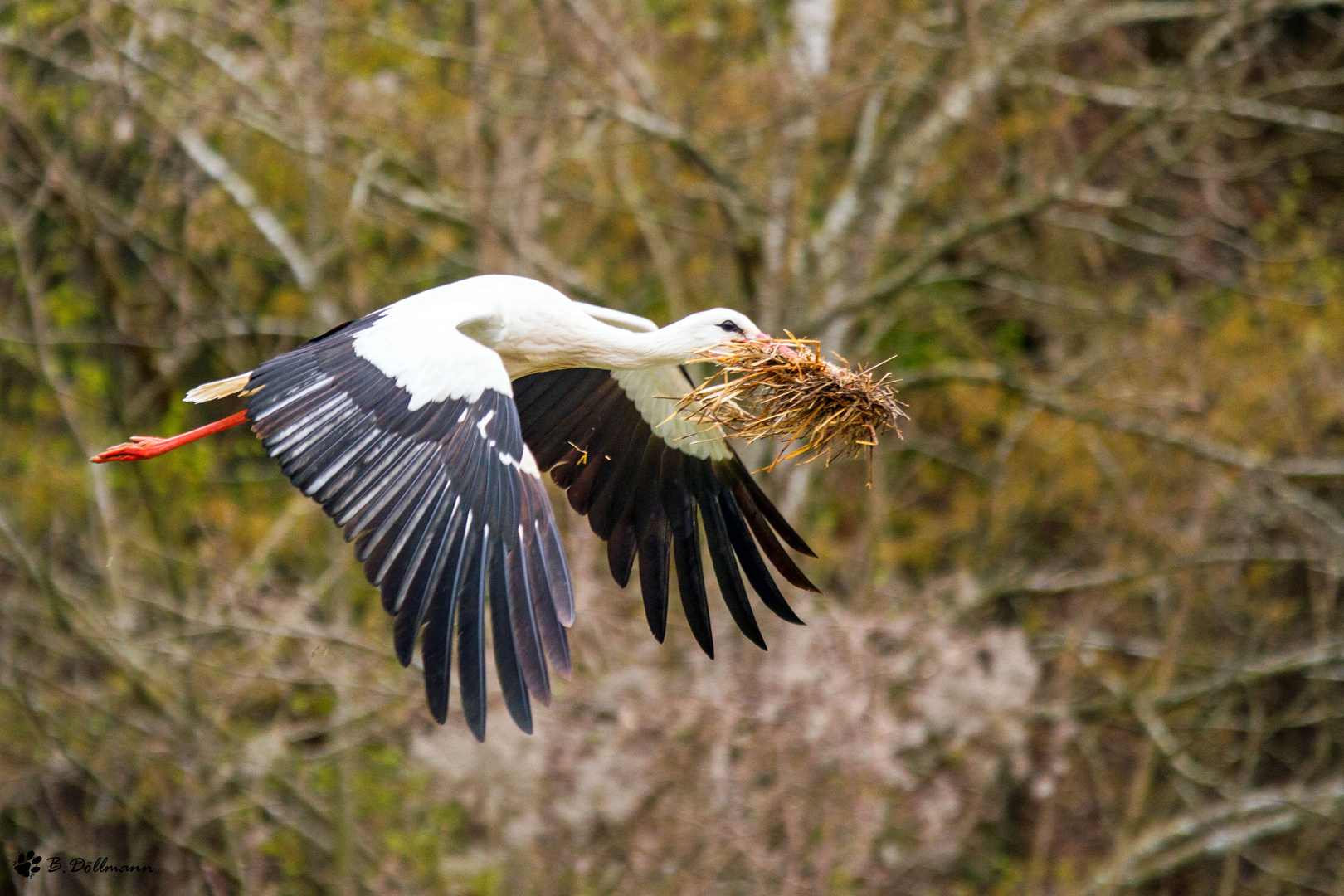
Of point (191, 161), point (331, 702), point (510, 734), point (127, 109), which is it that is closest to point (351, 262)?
point (191, 161)

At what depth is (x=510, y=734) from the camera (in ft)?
35.0

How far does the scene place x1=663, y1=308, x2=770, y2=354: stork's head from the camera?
6.90 meters

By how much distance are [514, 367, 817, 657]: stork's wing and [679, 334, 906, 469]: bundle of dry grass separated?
0.60 metres

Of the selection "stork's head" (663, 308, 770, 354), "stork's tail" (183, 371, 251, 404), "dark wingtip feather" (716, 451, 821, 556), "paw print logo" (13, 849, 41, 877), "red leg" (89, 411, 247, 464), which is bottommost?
"paw print logo" (13, 849, 41, 877)

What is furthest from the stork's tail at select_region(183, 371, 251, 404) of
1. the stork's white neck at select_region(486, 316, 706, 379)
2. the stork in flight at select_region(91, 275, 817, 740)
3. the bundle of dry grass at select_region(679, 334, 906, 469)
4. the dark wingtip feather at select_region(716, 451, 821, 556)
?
the dark wingtip feather at select_region(716, 451, 821, 556)

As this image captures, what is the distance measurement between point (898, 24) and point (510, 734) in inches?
277

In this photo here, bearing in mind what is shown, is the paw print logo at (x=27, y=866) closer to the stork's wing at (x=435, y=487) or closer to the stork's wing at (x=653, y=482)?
the stork's wing at (x=653, y=482)

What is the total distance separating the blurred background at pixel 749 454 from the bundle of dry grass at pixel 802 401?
443cm

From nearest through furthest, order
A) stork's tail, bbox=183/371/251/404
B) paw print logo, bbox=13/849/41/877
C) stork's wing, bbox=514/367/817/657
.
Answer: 1. stork's tail, bbox=183/371/251/404
2. stork's wing, bbox=514/367/817/657
3. paw print logo, bbox=13/849/41/877

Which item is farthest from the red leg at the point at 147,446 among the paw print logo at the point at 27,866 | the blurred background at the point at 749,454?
the blurred background at the point at 749,454

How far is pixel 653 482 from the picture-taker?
7500 mm

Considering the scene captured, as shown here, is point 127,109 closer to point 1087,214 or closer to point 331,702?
point 331,702

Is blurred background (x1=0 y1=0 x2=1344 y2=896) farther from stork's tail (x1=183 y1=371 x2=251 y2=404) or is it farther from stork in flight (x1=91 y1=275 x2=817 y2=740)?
stork's tail (x1=183 y1=371 x2=251 y2=404)

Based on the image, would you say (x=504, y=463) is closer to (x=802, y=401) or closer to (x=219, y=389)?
(x=802, y=401)
